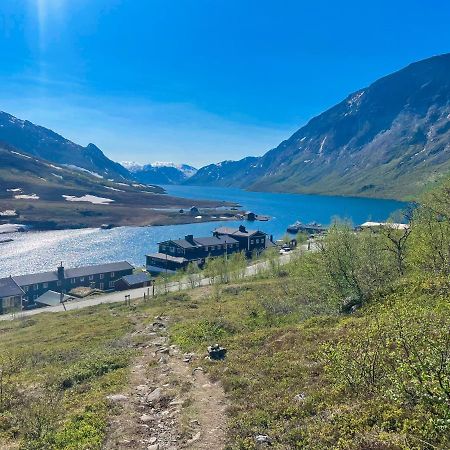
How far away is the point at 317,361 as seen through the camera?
21297mm

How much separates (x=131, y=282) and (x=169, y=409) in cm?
8325

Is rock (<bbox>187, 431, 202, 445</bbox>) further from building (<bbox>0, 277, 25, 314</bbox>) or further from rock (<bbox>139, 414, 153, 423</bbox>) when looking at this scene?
building (<bbox>0, 277, 25, 314</bbox>)

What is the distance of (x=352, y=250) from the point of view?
123 ft

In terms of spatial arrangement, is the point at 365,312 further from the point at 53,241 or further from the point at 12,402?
the point at 53,241

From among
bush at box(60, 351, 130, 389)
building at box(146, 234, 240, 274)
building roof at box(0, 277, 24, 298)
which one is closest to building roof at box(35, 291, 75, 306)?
building roof at box(0, 277, 24, 298)

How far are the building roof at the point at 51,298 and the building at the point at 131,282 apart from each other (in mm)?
11962

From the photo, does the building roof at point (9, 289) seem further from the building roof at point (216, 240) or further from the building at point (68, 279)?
the building roof at point (216, 240)

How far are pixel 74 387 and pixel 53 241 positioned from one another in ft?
539

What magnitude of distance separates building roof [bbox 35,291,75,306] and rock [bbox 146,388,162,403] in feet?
249

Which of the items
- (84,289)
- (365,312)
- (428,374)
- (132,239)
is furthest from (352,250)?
(132,239)

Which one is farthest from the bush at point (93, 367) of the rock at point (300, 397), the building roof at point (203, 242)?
the building roof at point (203, 242)

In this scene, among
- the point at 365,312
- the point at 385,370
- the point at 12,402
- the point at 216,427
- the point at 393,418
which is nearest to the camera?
the point at 393,418

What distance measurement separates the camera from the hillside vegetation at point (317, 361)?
12227 millimetres

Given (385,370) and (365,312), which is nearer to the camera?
(385,370)
